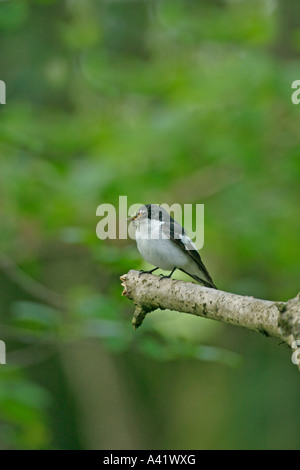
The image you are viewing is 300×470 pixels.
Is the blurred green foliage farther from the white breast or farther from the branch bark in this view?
the branch bark

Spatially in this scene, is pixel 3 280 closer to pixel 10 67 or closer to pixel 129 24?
pixel 10 67

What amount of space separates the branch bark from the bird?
0.73 meters

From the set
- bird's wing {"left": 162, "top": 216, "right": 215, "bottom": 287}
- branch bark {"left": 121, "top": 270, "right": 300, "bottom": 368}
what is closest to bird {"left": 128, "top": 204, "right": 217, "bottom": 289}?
bird's wing {"left": 162, "top": 216, "right": 215, "bottom": 287}

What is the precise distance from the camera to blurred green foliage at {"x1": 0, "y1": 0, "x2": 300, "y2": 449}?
552 cm

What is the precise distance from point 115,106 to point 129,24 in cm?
110

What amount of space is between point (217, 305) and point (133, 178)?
366 centimetres

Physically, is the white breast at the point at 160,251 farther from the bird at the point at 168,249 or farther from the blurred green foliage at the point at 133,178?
the blurred green foliage at the point at 133,178

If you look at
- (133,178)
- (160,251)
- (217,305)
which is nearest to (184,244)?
(160,251)

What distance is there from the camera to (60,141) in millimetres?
7270

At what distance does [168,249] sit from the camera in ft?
15.4

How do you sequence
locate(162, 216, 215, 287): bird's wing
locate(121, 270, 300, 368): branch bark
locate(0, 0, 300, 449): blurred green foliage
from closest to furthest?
locate(121, 270, 300, 368): branch bark, locate(162, 216, 215, 287): bird's wing, locate(0, 0, 300, 449): blurred green foliage

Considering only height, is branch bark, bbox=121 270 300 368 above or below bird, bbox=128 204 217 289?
below

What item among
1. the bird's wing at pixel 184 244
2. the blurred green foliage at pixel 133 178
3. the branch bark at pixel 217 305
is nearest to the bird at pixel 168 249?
the bird's wing at pixel 184 244
